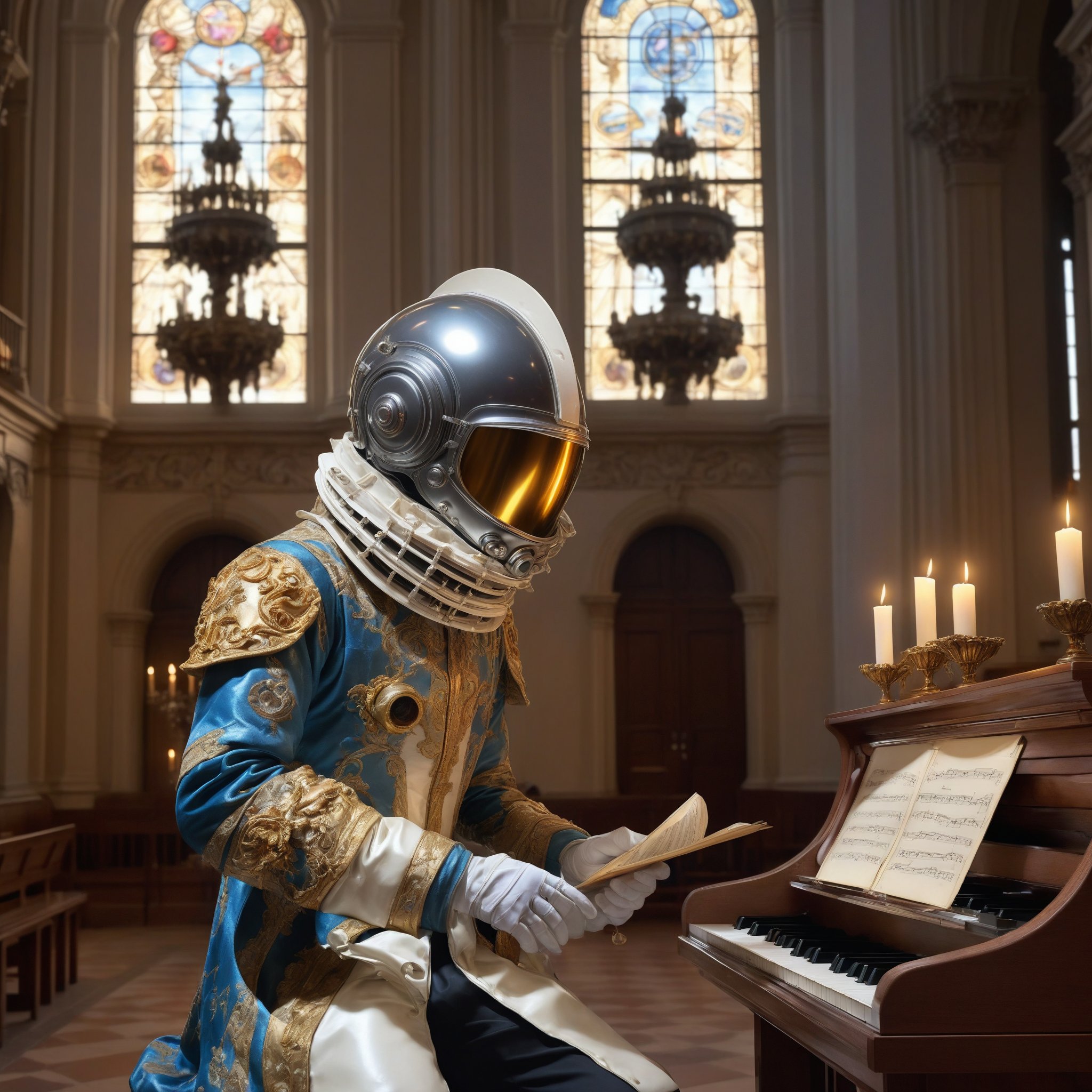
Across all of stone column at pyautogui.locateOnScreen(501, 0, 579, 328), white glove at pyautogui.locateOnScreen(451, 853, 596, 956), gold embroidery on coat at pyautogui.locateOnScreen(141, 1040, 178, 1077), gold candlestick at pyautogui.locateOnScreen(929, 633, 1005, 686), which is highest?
stone column at pyautogui.locateOnScreen(501, 0, 579, 328)

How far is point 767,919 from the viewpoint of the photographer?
124 inches

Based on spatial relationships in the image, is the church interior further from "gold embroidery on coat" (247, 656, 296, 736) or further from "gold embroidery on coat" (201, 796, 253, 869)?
"gold embroidery on coat" (201, 796, 253, 869)

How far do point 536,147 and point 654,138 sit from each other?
156 centimetres

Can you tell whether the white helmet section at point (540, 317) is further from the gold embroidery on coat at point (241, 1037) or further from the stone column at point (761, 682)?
the stone column at point (761, 682)

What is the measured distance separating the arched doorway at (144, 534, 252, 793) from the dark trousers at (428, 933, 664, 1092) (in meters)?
11.8

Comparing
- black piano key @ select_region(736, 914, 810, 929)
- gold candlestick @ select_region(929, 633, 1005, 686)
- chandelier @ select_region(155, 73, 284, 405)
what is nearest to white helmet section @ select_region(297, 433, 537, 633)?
gold candlestick @ select_region(929, 633, 1005, 686)

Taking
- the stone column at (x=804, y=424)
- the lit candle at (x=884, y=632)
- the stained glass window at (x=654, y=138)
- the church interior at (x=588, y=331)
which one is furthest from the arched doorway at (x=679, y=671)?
the lit candle at (x=884, y=632)

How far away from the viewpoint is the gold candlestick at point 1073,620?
2184mm

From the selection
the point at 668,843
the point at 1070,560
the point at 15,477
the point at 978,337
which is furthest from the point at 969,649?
the point at 15,477

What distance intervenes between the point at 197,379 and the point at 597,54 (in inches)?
216

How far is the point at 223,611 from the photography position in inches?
90.0

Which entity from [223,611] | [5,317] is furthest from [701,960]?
[5,317]

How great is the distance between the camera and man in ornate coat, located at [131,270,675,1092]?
213 centimetres

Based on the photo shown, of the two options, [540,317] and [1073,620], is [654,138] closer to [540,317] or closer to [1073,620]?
[540,317]
